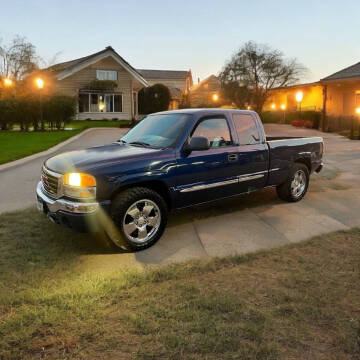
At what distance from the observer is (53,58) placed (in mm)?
33156

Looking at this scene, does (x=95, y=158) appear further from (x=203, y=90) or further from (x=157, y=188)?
(x=203, y=90)

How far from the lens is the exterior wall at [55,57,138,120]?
33.4 meters

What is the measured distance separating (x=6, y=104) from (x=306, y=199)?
68.2ft

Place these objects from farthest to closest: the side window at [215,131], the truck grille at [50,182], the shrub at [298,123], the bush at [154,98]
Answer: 1. the bush at [154,98]
2. the shrub at [298,123]
3. the side window at [215,131]
4. the truck grille at [50,182]

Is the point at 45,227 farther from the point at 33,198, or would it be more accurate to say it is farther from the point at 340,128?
the point at 340,128

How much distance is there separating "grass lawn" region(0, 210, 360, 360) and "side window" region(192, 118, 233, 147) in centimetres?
182

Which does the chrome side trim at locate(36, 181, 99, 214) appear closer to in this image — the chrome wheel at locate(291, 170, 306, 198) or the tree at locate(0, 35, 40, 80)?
the chrome wheel at locate(291, 170, 306, 198)

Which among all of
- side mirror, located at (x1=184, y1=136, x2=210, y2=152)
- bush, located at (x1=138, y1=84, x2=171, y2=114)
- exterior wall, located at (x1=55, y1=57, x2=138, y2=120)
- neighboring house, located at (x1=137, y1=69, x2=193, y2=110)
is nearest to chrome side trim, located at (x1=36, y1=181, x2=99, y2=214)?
side mirror, located at (x1=184, y1=136, x2=210, y2=152)

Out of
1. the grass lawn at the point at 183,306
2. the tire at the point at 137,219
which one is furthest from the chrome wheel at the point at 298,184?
the tire at the point at 137,219

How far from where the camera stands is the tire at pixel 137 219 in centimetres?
418

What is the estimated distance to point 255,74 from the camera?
34.6 m

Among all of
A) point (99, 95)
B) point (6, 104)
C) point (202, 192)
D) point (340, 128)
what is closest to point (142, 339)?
point (202, 192)

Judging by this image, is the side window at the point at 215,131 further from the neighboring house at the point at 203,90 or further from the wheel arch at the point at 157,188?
the neighboring house at the point at 203,90

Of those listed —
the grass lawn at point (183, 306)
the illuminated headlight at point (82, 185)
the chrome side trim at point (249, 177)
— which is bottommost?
the grass lawn at point (183, 306)
